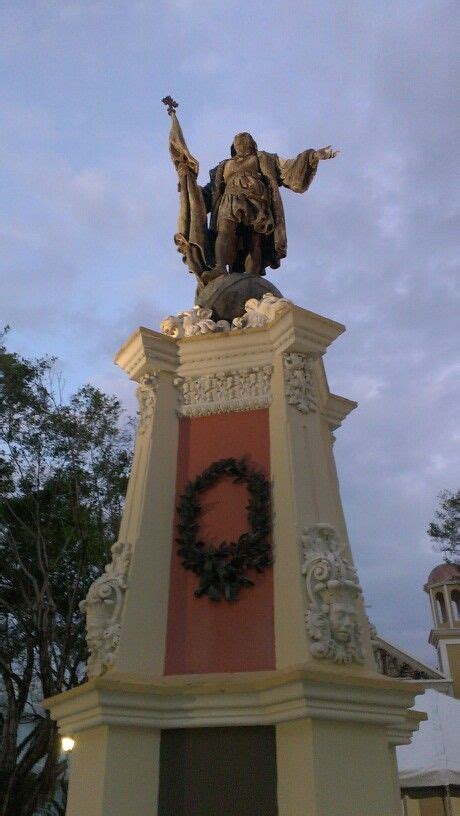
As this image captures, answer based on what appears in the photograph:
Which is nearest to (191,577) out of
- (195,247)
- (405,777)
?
(195,247)

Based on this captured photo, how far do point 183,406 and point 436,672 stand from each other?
20884 millimetres

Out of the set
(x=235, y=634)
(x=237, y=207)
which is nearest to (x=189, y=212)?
(x=237, y=207)

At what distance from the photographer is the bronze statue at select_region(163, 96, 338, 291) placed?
24.2 ft

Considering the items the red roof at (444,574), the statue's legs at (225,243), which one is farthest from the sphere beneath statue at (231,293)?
the red roof at (444,574)

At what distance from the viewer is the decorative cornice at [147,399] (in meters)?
5.89

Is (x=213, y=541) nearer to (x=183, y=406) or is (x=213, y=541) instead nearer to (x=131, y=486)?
(x=131, y=486)

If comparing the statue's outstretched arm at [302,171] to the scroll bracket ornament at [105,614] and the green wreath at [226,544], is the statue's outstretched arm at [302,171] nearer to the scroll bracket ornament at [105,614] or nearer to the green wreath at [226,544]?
the green wreath at [226,544]

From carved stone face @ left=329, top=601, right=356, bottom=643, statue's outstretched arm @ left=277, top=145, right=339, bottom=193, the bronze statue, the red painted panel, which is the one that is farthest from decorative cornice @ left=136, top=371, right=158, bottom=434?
statue's outstretched arm @ left=277, top=145, right=339, bottom=193

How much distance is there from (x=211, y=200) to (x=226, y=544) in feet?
13.9

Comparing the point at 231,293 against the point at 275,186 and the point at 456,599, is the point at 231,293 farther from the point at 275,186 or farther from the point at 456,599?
the point at 456,599

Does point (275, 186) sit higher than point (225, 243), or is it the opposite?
point (275, 186)

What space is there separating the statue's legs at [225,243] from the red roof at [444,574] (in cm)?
2224

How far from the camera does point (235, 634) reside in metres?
4.84

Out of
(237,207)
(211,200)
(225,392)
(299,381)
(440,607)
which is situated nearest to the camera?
(299,381)
